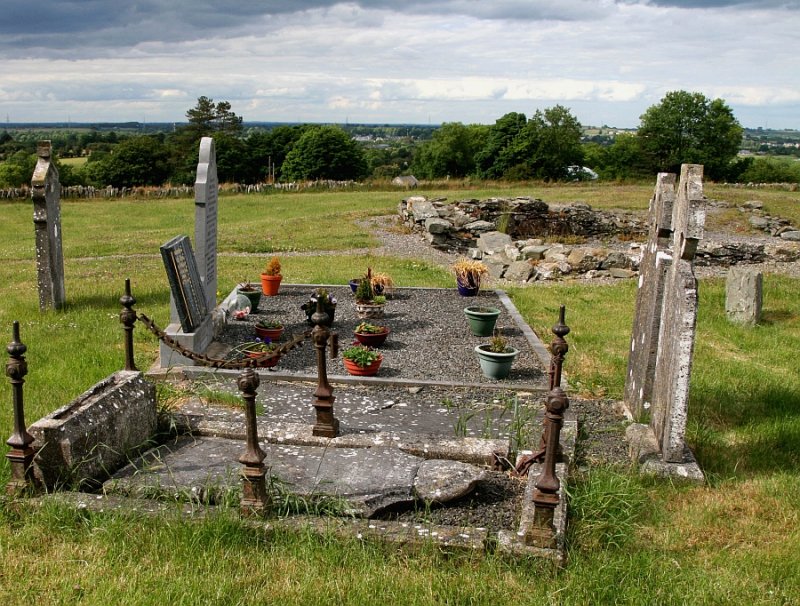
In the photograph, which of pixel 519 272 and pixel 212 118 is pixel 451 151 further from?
pixel 519 272

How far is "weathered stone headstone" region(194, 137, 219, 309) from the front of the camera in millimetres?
9578

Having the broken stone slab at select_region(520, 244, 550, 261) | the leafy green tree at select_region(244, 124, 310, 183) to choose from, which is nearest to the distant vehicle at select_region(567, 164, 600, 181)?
the leafy green tree at select_region(244, 124, 310, 183)

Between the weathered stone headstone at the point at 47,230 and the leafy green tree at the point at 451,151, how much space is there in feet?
217

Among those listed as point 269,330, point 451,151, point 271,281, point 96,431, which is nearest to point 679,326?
point 96,431

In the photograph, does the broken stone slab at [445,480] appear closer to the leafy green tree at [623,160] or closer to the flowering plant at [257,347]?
the flowering plant at [257,347]

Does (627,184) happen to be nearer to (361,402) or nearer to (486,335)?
(486,335)

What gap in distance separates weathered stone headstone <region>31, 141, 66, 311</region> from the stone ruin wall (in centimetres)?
914

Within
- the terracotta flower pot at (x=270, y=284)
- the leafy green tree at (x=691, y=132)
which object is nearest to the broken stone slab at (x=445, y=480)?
the terracotta flower pot at (x=270, y=284)

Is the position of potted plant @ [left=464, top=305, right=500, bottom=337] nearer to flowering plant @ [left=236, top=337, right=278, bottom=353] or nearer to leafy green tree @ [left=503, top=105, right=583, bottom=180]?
flowering plant @ [left=236, top=337, right=278, bottom=353]

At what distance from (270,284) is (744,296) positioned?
7658mm

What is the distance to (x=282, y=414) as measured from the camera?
7332mm

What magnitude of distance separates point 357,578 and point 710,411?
455cm

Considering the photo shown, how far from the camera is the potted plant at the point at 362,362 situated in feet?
27.8

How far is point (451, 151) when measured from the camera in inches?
3088
